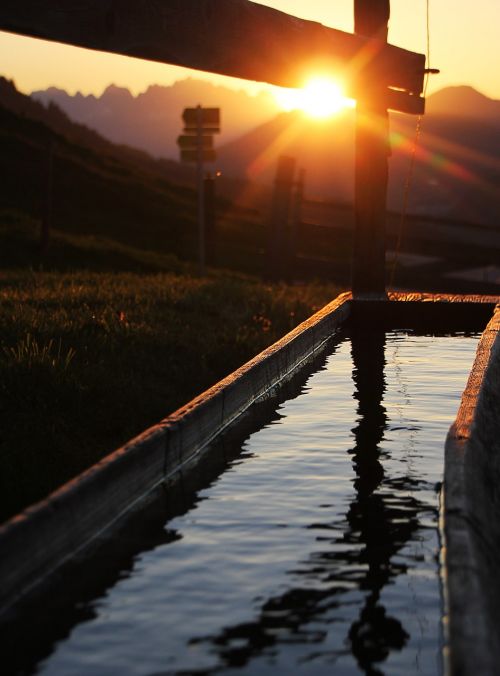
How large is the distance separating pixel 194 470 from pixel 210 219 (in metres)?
15.5

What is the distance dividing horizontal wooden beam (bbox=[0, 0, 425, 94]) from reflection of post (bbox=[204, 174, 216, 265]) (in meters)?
10.4

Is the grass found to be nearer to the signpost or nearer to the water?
the water

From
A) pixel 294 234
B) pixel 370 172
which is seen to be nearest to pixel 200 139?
pixel 294 234

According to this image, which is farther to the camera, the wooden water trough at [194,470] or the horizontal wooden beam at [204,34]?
the horizontal wooden beam at [204,34]

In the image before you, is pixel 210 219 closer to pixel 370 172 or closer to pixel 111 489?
pixel 370 172

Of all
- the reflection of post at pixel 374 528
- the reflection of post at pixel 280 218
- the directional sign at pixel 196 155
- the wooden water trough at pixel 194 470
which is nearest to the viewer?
the wooden water trough at pixel 194 470

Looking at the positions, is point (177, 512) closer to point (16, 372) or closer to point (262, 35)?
point (16, 372)

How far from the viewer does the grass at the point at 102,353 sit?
548cm

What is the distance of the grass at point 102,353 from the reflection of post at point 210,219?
6.22 m

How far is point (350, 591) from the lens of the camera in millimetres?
3301

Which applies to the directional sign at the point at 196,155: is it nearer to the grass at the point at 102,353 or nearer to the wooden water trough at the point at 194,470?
the grass at the point at 102,353

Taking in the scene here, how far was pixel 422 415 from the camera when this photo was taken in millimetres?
5898

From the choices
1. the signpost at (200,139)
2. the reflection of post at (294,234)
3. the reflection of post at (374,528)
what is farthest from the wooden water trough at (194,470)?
the reflection of post at (294,234)

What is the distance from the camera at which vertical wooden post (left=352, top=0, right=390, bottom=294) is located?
10281 millimetres
